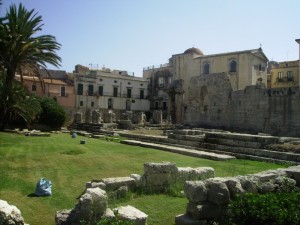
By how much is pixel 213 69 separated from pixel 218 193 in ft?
142

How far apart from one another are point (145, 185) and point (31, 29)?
65.8ft

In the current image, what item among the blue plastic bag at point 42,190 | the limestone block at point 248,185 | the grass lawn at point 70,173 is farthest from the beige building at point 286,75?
the blue plastic bag at point 42,190

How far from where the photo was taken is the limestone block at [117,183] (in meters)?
6.64

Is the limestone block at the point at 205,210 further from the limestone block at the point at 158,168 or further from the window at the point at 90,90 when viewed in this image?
the window at the point at 90,90

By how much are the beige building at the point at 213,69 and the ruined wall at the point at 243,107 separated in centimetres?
1297

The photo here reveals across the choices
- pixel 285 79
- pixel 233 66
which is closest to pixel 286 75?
pixel 285 79

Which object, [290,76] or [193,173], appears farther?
[290,76]

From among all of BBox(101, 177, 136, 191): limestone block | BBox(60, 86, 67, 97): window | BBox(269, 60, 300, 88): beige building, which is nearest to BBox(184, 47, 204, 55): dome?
BBox(269, 60, 300, 88): beige building

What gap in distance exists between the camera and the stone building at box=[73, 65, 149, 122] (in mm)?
51594

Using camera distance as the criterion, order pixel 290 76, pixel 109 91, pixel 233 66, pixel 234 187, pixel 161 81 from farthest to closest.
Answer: pixel 161 81, pixel 109 91, pixel 290 76, pixel 233 66, pixel 234 187

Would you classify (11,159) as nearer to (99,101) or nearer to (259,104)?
(259,104)

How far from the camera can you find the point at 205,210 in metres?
5.38

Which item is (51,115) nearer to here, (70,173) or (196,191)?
(70,173)

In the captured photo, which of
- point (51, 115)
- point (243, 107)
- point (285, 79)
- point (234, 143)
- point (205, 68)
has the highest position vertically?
point (205, 68)
